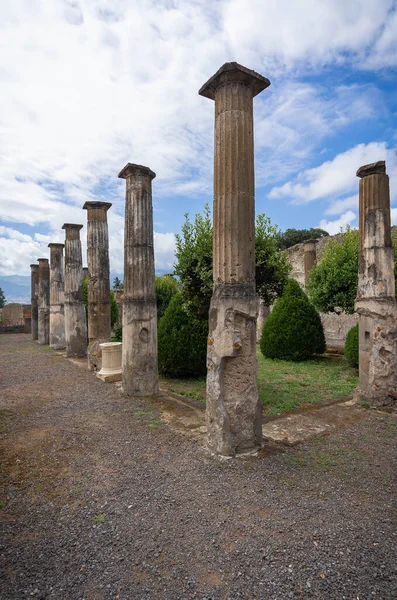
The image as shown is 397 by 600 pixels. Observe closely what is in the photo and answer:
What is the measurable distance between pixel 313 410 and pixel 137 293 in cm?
404

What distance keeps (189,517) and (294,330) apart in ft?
28.5

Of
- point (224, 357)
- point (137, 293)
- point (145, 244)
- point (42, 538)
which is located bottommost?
point (42, 538)

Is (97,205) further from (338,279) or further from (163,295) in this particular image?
(338,279)

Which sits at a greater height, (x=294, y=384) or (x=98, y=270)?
(x=98, y=270)

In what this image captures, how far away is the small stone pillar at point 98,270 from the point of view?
1102cm

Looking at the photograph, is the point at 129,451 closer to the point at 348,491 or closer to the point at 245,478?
the point at 245,478

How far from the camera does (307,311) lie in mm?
11516

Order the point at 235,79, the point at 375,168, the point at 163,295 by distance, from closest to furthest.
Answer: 1. the point at 235,79
2. the point at 375,168
3. the point at 163,295

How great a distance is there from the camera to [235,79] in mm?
4668

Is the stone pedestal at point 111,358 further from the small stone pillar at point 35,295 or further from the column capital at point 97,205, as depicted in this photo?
the small stone pillar at point 35,295

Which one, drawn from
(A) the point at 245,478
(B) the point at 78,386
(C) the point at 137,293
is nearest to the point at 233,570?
(A) the point at 245,478

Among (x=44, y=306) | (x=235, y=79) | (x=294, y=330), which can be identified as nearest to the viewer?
(x=235, y=79)

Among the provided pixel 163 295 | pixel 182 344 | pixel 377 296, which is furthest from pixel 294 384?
pixel 163 295

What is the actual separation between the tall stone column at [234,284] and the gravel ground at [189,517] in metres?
0.46
